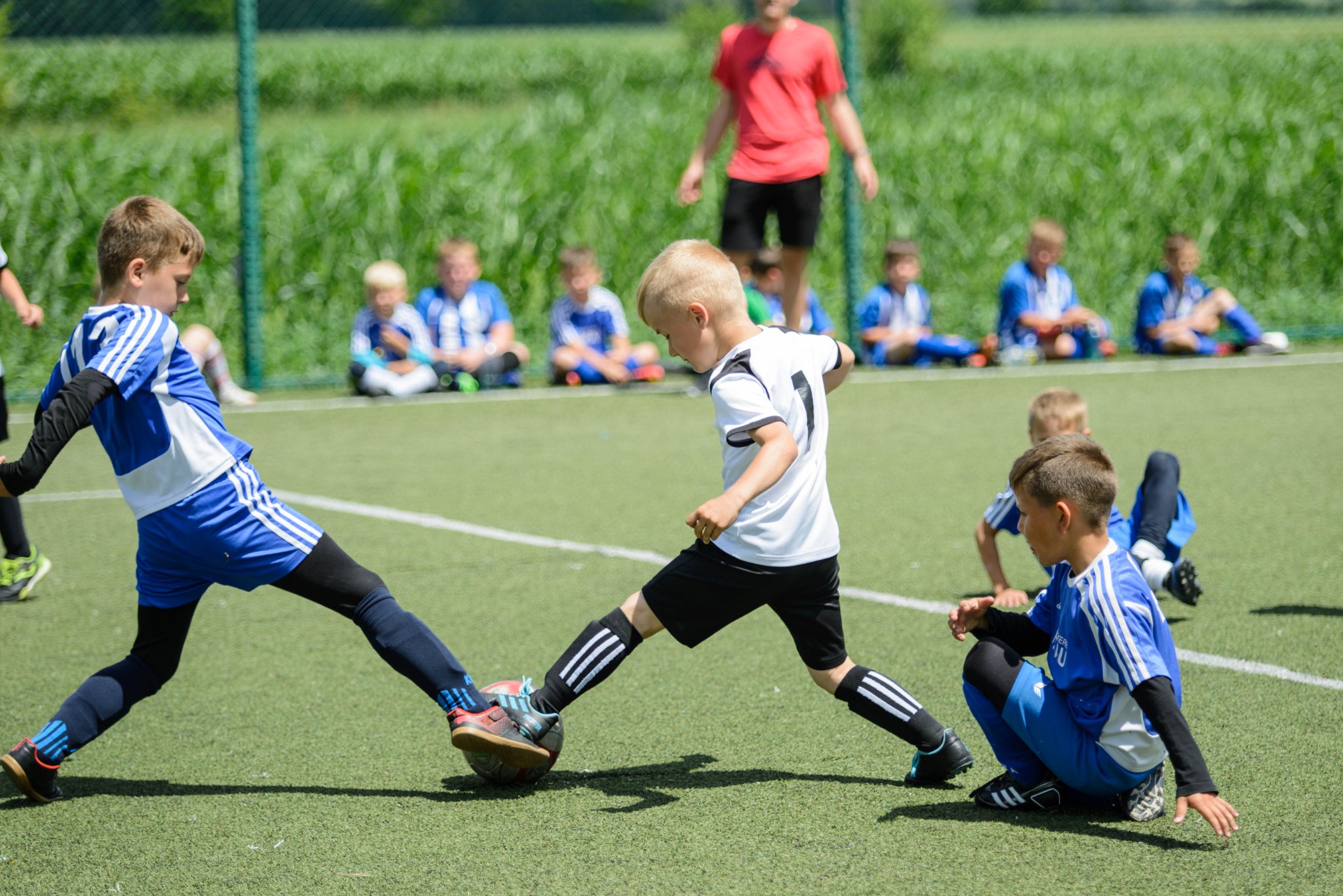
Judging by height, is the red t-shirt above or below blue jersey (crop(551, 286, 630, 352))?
above

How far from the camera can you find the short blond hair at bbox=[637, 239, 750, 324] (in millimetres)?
3490

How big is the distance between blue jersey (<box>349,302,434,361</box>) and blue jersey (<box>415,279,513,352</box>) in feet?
0.50

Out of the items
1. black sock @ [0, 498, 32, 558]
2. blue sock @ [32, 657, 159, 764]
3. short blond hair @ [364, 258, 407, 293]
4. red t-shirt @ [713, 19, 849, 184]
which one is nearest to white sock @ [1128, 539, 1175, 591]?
blue sock @ [32, 657, 159, 764]

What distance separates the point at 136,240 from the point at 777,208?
626 cm

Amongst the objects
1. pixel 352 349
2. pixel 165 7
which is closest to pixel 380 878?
pixel 352 349

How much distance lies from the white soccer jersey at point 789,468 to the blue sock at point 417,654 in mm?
729

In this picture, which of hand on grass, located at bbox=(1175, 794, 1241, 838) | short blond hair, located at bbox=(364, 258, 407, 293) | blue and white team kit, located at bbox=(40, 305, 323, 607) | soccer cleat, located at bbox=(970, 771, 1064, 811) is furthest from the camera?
short blond hair, located at bbox=(364, 258, 407, 293)

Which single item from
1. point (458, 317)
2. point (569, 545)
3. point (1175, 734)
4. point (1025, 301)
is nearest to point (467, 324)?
point (458, 317)

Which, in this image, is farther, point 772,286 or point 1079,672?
point 772,286

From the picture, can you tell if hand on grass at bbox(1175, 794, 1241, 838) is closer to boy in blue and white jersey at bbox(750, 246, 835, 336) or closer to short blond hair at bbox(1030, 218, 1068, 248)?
boy in blue and white jersey at bbox(750, 246, 835, 336)

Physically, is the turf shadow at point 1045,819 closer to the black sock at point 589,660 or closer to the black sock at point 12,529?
the black sock at point 589,660

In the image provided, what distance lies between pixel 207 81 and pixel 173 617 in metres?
9.21

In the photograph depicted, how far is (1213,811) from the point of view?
9.71 feet

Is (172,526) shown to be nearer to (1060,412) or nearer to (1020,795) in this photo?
(1020,795)
